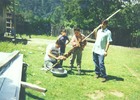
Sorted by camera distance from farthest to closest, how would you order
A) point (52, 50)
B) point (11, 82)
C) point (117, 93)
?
point (52, 50) → point (117, 93) → point (11, 82)

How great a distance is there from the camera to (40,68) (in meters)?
12.7

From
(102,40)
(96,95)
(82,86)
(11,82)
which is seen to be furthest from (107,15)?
(11,82)

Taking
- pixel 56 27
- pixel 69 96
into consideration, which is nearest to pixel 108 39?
pixel 69 96

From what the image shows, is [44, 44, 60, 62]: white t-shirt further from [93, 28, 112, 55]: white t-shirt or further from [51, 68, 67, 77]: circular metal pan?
[93, 28, 112, 55]: white t-shirt

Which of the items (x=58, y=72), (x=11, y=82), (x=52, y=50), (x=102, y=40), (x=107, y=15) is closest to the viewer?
(x=11, y=82)

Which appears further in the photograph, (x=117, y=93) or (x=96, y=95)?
(x=117, y=93)

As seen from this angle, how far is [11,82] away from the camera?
Result: 7.32m

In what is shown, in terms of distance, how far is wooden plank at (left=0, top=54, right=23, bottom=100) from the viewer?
597cm

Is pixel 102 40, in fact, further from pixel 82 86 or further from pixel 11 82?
pixel 11 82

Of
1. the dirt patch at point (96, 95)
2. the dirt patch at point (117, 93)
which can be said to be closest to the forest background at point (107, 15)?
the dirt patch at point (117, 93)

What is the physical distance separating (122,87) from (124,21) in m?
24.5

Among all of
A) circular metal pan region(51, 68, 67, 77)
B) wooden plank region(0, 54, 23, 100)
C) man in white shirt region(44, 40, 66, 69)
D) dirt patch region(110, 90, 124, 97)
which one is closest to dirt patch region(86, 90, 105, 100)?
dirt patch region(110, 90, 124, 97)

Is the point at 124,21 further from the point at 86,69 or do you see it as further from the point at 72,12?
the point at 86,69

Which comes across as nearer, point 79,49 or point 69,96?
point 69,96
